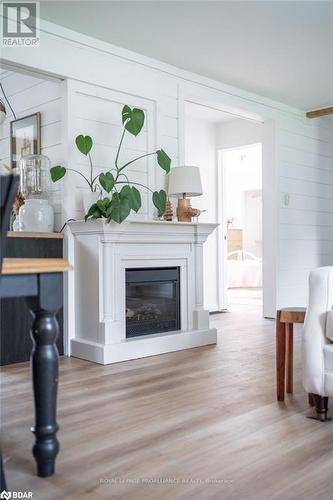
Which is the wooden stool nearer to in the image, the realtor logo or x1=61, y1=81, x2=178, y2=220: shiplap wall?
x1=61, y1=81, x2=178, y2=220: shiplap wall

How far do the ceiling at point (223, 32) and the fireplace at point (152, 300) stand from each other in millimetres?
1779

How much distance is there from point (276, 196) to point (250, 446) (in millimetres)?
3854

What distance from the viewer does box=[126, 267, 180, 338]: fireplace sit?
12.1 feet

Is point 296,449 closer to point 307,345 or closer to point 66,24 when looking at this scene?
point 307,345

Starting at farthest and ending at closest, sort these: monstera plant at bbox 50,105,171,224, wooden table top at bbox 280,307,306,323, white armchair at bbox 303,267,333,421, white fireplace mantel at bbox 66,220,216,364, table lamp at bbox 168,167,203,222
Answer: table lamp at bbox 168,167,203,222 < white fireplace mantel at bbox 66,220,216,364 < monstera plant at bbox 50,105,171,224 < wooden table top at bbox 280,307,306,323 < white armchair at bbox 303,267,333,421

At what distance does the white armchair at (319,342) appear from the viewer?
216cm

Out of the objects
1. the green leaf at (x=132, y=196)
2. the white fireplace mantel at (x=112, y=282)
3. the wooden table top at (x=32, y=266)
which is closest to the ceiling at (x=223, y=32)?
the green leaf at (x=132, y=196)

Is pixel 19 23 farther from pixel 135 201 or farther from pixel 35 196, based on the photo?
pixel 135 201

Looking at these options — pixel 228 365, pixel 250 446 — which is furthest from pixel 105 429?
pixel 228 365

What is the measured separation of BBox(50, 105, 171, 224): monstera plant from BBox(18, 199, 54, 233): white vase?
0.77 ft

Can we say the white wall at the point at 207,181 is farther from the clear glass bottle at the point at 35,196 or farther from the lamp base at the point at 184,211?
the clear glass bottle at the point at 35,196

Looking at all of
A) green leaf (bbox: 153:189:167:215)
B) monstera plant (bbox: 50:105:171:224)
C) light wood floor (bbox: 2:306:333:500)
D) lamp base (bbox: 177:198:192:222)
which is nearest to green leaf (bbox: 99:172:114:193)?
Answer: monstera plant (bbox: 50:105:171:224)

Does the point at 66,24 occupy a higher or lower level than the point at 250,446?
higher

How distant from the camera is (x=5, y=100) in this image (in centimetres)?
423
